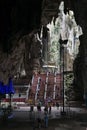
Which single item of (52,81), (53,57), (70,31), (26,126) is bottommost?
(26,126)

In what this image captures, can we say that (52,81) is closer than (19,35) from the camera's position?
No

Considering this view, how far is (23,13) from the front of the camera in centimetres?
2361

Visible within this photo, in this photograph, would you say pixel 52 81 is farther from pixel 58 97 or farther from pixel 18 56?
pixel 18 56

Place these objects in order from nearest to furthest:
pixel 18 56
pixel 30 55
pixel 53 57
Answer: pixel 18 56
pixel 30 55
pixel 53 57

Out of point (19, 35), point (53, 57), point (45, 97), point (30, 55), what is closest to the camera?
point (19, 35)

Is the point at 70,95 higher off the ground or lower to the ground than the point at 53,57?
lower

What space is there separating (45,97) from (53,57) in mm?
21701

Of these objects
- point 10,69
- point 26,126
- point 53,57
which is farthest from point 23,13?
point 53,57

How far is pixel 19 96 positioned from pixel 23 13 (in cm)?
1765

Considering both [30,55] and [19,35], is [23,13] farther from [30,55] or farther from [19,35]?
[30,55]

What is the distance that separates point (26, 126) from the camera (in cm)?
2241

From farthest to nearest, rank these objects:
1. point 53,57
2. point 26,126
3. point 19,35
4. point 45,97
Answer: point 53,57, point 45,97, point 19,35, point 26,126

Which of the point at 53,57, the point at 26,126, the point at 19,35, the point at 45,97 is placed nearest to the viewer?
the point at 26,126

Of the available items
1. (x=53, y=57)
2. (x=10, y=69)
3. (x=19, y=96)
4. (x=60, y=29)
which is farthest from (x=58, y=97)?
(x=60, y=29)
